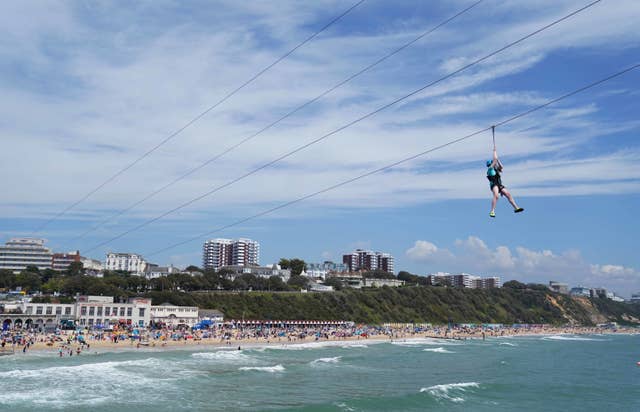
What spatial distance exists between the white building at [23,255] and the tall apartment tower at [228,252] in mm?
60293

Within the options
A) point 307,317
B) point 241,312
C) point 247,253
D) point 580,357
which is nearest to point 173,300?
point 241,312

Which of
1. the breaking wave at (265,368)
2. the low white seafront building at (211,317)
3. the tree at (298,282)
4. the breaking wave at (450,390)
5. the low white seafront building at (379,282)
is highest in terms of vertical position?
the low white seafront building at (379,282)

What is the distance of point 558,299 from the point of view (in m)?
184

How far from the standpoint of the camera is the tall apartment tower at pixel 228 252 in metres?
183

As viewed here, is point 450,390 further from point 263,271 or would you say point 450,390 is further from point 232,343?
point 263,271

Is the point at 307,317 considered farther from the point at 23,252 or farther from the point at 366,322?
the point at 23,252

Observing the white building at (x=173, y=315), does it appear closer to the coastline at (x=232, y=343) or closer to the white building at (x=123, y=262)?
the coastline at (x=232, y=343)

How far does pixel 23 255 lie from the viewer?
420 ft

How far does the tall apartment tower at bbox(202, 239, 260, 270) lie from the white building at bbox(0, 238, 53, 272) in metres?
60.3

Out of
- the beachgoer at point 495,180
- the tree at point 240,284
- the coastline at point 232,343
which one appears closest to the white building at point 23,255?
the tree at point 240,284

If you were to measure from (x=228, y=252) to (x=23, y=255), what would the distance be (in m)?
70.2

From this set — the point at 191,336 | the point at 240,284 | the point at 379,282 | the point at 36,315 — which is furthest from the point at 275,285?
the point at 379,282

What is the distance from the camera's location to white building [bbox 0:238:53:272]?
125875 millimetres

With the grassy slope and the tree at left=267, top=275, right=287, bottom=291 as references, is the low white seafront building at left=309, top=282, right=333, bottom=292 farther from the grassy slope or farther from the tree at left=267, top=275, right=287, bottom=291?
the tree at left=267, top=275, right=287, bottom=291
